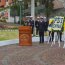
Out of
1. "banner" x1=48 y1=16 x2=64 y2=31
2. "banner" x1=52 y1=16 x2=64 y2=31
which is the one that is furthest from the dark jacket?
"banner" x1=52 y1=16 x2=64 y2=31

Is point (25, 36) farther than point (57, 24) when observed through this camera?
Yes

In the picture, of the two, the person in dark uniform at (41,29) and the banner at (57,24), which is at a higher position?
the banner at (57,24)

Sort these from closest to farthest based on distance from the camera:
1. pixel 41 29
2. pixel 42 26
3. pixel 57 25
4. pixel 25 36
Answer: pixel 57 25
pixel 25 36
pixel 41 29
pixel 42 26

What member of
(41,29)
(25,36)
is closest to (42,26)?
(41,29)

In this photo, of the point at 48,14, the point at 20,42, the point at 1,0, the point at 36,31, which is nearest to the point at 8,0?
the point at 1,0

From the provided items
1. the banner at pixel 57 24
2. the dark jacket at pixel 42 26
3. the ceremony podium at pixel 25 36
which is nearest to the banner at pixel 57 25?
the banner at pixel 57 24

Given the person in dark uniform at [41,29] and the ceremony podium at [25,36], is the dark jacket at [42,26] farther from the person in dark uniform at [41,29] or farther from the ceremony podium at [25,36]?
the ceremony podium at [25,36]

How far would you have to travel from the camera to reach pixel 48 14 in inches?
2355

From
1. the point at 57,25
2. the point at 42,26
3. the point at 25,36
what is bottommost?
the point at 25,36

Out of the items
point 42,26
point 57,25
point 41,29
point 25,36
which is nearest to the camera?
point 57,25

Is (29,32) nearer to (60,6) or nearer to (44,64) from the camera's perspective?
(44,64)

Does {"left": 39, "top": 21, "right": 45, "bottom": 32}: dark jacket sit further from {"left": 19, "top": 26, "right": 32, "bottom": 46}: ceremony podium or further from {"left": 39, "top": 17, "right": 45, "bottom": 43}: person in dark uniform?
{"left": 19, "top": 26, "right": 32, "bottom": 46}: ceremony podium

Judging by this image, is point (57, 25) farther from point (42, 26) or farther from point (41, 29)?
point (42, 26)

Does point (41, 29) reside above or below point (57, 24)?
below
